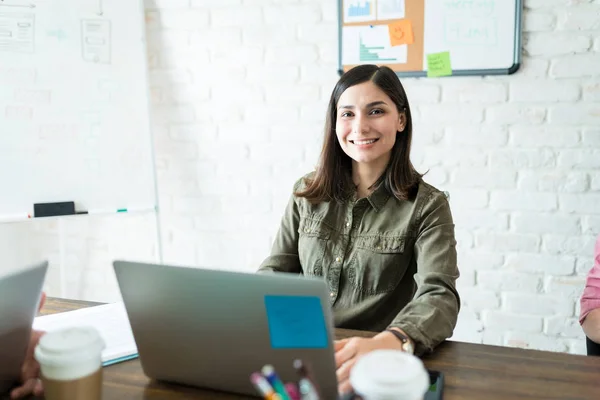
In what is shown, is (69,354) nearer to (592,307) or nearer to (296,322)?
(296,322)

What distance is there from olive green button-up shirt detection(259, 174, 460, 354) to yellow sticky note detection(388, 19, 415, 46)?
806mm

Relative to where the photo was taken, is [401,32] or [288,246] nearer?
[288,246]

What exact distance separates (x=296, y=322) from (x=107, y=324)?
0.59 meters

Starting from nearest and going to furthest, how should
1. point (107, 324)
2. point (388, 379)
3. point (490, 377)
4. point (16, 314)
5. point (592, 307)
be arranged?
point (388, 379) → point (16, 314) → point (490, 377) → point (107, 324) → point (592, 307)

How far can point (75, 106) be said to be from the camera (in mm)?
2031

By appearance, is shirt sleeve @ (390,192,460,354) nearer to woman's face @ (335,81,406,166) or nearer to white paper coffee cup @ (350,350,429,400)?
woman's face @ (335,81,406,166)

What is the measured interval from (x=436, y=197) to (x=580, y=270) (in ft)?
2.96

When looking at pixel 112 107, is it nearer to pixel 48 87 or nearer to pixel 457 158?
pixel 48 87

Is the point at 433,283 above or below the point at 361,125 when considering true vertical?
below

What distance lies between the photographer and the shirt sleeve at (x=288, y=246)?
Answer: 4.85 ft

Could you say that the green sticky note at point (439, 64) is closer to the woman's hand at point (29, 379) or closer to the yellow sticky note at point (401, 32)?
the yellow sticky note at point (401, 32)

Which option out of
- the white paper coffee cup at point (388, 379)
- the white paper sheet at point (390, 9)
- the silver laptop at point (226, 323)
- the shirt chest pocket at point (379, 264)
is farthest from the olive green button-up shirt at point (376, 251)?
the white paper sheet at point (390, 9)

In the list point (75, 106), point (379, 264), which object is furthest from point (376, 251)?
point (75, 106)

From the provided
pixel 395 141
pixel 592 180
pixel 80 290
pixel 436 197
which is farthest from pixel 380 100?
pixel 80 290
